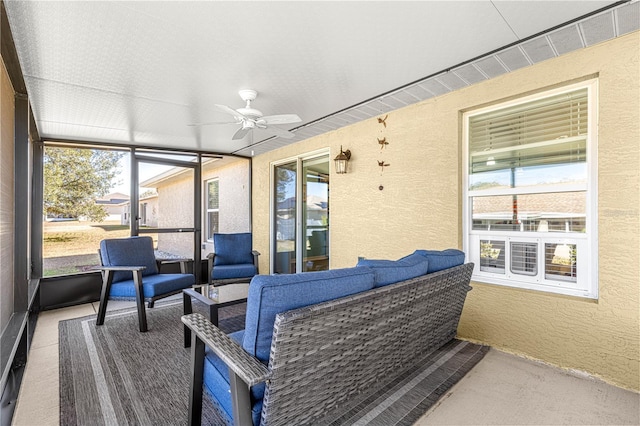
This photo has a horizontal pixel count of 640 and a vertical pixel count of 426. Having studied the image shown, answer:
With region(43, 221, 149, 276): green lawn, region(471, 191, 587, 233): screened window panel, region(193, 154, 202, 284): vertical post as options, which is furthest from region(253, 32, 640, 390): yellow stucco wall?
region(43, 221, 149, 276): green lawn

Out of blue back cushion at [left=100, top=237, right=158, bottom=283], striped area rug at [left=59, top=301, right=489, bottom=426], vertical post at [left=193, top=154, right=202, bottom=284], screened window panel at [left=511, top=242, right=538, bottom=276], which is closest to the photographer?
striped area rug at [left=59, top=301, right=489, bottom=426]

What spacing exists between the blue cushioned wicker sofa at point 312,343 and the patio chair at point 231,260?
259cm

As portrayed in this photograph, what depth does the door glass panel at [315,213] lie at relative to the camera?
15.1 feet

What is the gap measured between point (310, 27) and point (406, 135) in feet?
5.81

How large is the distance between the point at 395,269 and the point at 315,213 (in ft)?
10.2

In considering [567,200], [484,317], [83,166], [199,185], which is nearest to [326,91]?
[567,200]

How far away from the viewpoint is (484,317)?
2740mm

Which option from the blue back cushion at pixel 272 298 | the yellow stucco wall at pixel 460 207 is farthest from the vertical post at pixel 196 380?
the yellow stucco wall at pixel 460 207

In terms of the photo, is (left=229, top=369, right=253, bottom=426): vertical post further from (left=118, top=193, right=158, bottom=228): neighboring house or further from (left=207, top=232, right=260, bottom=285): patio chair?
(left=118, top=193, right=158, bottom=228): neighboring house

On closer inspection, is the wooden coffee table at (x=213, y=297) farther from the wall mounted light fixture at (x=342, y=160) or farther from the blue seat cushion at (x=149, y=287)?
the wall mounted light fixture at (x=342, y=160)

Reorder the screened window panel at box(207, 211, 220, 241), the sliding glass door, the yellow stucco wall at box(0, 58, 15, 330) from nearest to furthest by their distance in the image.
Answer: the yellow stucco wall at box(0, 58, 15, 330) → the sliding glass door → the screened window panel at box(207, 211, 220, 241)

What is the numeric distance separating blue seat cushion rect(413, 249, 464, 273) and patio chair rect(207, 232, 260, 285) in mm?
2893

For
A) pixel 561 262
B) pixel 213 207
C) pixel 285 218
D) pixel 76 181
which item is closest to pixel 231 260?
pixel 285 218

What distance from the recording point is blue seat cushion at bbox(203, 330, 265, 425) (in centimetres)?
128
